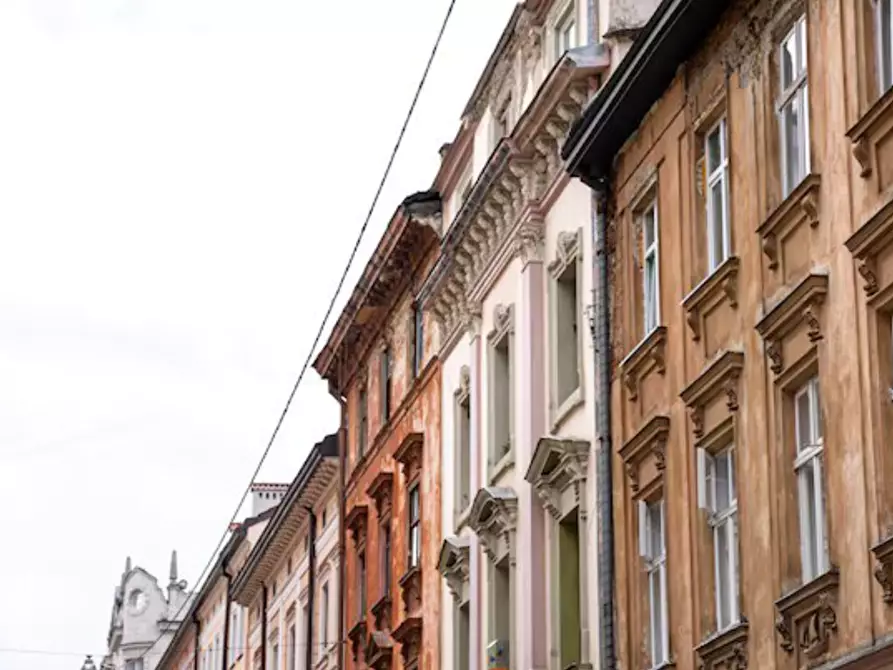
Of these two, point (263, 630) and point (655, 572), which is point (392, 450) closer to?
point (655, 572)

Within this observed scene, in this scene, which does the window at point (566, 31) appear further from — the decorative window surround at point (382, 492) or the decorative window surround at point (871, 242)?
the decorative window surround at point (382, 492)

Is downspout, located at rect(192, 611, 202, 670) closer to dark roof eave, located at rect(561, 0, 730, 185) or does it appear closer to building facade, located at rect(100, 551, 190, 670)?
building facade, located at rect(100, 551, 190, 670)

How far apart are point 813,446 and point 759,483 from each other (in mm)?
988

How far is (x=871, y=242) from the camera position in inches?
643

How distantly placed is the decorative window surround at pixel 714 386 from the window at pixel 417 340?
13899mm

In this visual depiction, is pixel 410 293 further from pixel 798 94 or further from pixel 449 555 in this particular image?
pixel 798 94

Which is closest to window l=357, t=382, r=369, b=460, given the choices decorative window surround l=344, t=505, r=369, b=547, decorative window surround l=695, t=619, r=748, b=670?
decorative window surround l=344, t=505, r=369, b=547

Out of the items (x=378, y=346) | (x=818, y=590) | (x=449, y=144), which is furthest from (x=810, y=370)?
(x=378, y=346)

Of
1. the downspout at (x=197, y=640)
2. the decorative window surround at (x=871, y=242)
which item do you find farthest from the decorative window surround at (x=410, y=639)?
the downspout at (x=197, y=640)

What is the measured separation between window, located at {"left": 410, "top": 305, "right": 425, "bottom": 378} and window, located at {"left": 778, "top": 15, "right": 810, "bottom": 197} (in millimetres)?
15536

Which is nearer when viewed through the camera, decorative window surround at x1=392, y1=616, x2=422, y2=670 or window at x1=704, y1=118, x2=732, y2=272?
window at x1=704, y1=118, x2=732, y2=272

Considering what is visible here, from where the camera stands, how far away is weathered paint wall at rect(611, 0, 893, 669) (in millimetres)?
16328

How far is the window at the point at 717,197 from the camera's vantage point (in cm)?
1998

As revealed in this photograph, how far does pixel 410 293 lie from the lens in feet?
115
